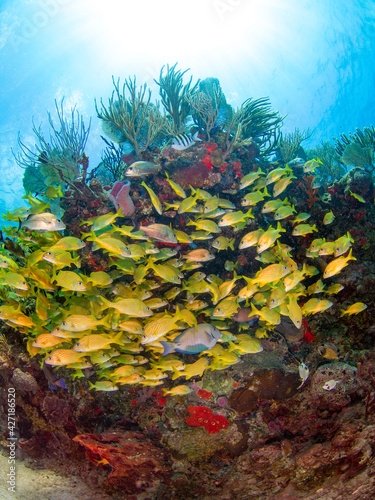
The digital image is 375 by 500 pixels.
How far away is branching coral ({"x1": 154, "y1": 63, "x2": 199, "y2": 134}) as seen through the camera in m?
6.77

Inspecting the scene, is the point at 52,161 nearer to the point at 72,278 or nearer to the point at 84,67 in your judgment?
the point at 72,278

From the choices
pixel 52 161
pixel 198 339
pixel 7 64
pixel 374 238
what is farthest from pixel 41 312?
pixel 7 64

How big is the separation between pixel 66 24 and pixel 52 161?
4659cm

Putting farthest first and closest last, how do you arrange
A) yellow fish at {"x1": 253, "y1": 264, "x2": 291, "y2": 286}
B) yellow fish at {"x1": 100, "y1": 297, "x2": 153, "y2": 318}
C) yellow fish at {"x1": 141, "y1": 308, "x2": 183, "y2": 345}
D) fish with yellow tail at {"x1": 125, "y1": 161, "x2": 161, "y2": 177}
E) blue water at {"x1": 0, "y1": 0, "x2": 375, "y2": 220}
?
blue water at {"x1": 0, "y1": 0, "x2": 375, "y2": 220} → fish with yellow tail at {"x1": 125, "y1": 161, "x2": 161, "y2": 177} → yellow fish at {"x1": 253, "y1": 264, "x2": 291, "y2": 286} → yellow fish at {"x1": 100, "y1": 297, "x2": 153, "y2": 318} → yellow fish at {"x1": 141, "y1": 308, "x2": 183, "y2": 345}

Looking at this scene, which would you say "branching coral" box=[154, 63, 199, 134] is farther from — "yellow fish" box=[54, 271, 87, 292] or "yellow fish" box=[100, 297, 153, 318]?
"yellow fish" box=[100, 297, 153, 318]

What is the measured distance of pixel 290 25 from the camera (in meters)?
36.6

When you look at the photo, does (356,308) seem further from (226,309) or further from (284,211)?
(226,309)

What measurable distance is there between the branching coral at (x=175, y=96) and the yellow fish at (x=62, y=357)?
5.83 meters

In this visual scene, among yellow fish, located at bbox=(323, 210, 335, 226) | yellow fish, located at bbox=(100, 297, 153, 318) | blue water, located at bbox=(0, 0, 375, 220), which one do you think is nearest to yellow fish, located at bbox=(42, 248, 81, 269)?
yellow fish, located at bbox=(100, 297, 153, 318)

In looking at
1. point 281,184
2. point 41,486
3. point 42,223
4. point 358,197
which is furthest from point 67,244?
point 358,197

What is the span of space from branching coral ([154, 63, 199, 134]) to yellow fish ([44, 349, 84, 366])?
5826 mm

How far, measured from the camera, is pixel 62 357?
131 inches

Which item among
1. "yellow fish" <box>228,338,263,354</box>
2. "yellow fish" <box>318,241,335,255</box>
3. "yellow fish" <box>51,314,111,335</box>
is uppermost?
"yellow fish" <box>318,241,335,255</box>

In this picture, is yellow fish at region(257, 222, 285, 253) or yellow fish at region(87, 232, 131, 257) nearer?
→ yellow fish at region(87, 232, 131, 257)
